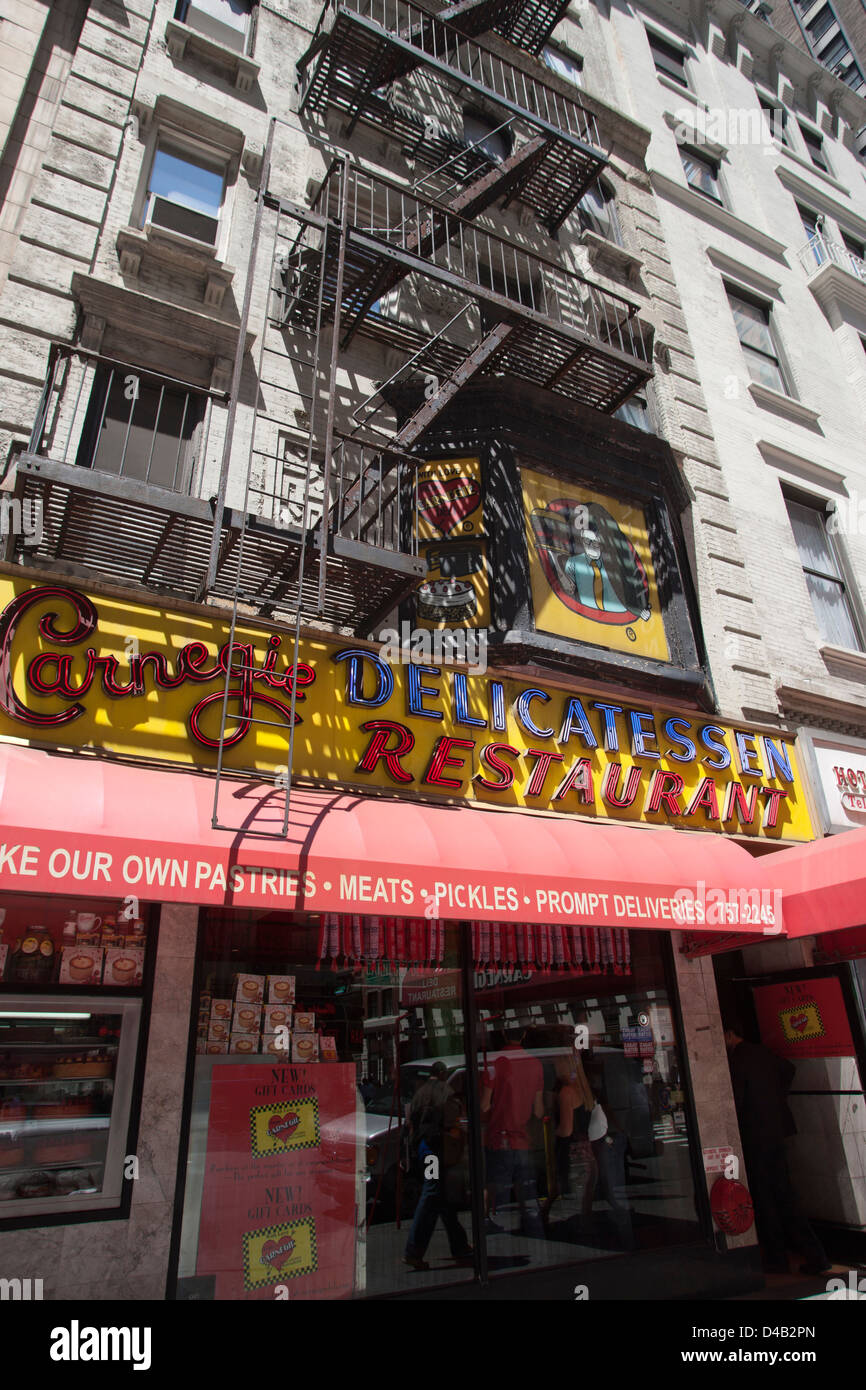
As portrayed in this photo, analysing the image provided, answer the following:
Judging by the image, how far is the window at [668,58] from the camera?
16672 mm

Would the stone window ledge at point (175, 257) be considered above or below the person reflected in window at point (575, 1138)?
above

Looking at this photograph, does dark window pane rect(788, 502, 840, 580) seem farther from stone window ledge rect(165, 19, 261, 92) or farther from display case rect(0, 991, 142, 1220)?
display case rect(0, 991, 142, 1220)

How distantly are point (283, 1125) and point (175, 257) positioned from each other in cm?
814

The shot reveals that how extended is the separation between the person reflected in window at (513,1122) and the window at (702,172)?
16.0 metres

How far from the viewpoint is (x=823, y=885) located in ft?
22.4

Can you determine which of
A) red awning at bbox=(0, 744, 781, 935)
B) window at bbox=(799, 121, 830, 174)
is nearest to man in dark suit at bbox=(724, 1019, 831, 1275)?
red awning at bbox=(0, 744, 781, 935)

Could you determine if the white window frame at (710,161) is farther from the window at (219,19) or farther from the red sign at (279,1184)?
the red sign at (279,1184)

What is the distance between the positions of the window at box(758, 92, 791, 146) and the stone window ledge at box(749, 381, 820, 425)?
31.7ft

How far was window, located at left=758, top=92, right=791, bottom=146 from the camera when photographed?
721 inches

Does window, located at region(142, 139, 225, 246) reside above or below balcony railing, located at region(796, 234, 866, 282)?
below

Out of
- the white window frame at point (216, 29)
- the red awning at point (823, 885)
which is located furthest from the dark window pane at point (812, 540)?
the white window frame at point (216, 29)

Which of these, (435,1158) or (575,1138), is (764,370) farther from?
(435,1158)

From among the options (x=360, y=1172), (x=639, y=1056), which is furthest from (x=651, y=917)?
(x=360, y=1172)

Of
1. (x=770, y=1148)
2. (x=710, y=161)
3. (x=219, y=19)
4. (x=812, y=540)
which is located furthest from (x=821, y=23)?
(x=770, y=1148)
